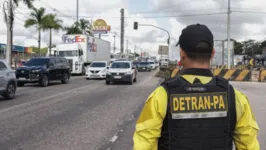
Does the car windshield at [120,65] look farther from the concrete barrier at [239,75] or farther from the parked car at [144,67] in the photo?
the parked car at [144,67]

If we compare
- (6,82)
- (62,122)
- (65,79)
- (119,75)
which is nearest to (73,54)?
(65,79)

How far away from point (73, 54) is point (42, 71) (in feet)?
45.9

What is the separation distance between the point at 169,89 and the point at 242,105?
469 mm

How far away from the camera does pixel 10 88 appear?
13.8 meters

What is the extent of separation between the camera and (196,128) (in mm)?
2096

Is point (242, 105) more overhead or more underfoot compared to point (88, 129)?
more overhead

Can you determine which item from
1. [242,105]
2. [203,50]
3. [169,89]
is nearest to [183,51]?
[203,50]

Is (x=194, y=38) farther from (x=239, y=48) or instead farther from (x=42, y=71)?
(x=239, y=48)

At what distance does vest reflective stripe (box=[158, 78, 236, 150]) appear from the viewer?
2068mm

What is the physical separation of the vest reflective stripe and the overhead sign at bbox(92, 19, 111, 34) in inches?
3186

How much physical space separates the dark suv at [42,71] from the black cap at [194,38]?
18.2 meters

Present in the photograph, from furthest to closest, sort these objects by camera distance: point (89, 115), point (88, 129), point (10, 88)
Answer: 1. point (10, 88)
2. point (89, 115)
3. point (88, 129)

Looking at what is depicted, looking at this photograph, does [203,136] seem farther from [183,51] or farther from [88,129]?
[88,129]

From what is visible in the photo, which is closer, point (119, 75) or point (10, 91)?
point (10, 91)
